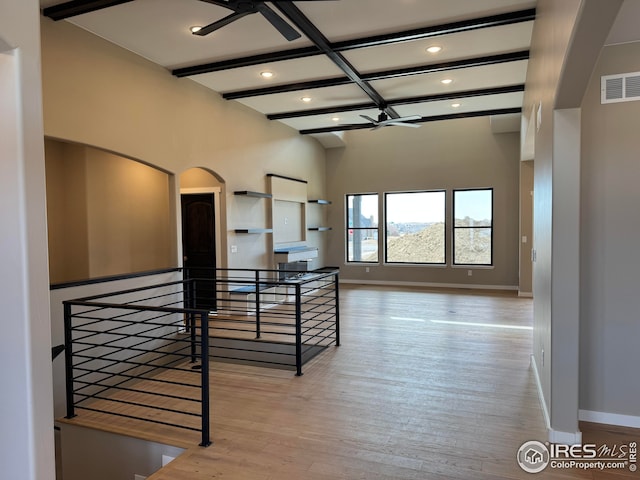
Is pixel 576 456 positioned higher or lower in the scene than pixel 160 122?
lower

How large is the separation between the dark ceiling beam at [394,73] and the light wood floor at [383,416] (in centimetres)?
363

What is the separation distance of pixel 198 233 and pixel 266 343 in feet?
9.19

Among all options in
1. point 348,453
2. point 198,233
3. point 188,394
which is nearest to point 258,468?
point 348,453

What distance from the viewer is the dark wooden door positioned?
7160mm

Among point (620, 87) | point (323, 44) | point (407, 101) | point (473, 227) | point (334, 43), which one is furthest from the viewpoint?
point (473, 227)

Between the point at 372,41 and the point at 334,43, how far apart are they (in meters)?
0.45

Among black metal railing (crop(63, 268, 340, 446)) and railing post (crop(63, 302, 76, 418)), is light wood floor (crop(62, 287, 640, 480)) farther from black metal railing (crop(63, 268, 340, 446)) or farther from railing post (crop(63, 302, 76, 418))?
railing post (crop(63, 302, 76, 418))

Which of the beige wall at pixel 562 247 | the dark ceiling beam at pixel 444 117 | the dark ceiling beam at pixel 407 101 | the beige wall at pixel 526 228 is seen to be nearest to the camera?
the beige wall at pixel 562 247

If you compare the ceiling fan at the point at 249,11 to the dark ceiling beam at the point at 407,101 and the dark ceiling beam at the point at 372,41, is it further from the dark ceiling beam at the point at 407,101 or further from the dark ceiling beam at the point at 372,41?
the dark ceiling beam at the point at 407,101

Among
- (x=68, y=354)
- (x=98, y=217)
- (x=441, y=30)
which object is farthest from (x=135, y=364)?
(x=441, y=30)

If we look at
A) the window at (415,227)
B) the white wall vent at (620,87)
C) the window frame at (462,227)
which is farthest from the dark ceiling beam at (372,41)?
the window at (415,227)

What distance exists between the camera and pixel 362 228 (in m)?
11.1

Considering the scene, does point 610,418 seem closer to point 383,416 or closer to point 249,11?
point 383,416

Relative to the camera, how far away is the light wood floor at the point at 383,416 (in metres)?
2.72
